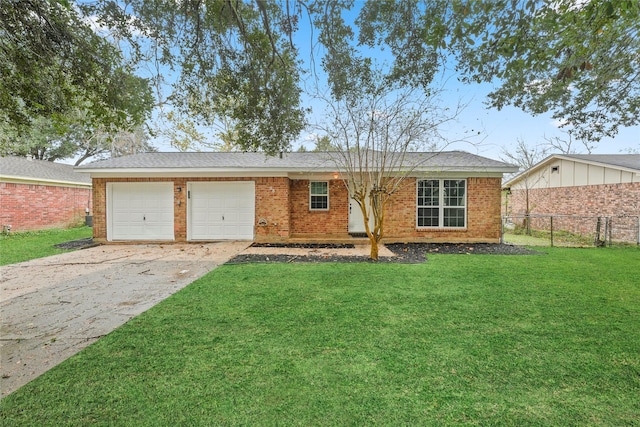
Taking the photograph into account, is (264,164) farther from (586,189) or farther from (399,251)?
(586,189)

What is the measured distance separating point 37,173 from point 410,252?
17759 mm

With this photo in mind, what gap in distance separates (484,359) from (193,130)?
21.9 m

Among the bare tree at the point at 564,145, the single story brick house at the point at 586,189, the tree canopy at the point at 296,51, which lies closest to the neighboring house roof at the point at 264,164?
the single story brick house at the point at 586,189

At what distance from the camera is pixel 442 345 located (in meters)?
3.12

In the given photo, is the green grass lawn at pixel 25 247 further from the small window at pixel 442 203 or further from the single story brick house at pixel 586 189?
the single story brick house at pixel 586 189

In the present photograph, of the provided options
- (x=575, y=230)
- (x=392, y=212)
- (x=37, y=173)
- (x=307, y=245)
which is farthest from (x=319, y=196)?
(x=37, y=173)

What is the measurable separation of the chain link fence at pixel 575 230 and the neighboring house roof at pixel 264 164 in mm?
2587

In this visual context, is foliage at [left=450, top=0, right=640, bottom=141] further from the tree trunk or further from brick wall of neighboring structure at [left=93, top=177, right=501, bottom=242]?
brick wall of neighboring structure at [left=93, top=177, right=501, bottom=242]

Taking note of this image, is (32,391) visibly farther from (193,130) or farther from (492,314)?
(193,130)

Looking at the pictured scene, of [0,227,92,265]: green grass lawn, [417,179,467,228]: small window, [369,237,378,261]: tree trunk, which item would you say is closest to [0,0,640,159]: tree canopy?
[369,237,378,261]: tree trunk

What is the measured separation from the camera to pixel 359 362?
2.79 metres

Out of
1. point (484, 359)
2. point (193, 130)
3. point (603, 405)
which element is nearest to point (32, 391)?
point (484, 359)

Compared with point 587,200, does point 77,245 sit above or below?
below

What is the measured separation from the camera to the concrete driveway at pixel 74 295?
3.01 metres
